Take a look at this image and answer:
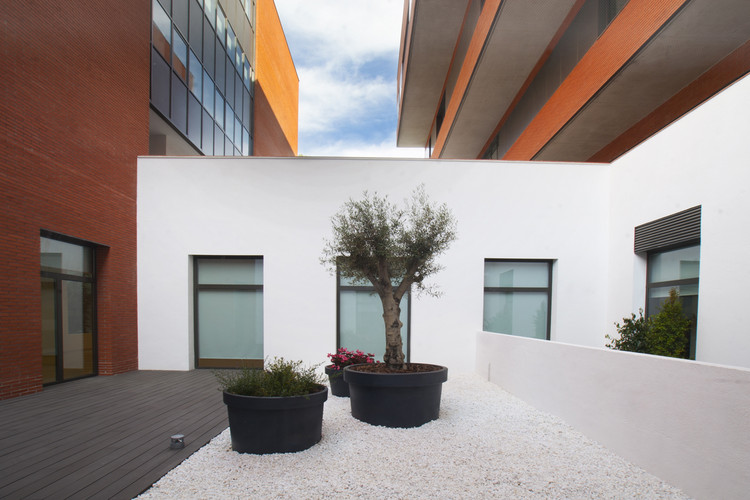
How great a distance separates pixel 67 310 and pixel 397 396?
5.21 metres

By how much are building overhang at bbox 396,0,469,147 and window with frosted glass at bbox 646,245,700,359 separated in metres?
9.04

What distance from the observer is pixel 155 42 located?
8773 millimetres

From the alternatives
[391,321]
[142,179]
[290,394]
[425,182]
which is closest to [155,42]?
[142,179]

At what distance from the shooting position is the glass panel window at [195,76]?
411 inches

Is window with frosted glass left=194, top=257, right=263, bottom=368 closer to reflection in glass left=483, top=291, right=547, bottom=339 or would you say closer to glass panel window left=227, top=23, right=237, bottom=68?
reflection in glass left=483, top=291, right=547, bottom=339

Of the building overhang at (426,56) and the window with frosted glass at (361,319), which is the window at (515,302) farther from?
the building overhang at (426,56)

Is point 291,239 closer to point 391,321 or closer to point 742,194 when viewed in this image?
point 391,321

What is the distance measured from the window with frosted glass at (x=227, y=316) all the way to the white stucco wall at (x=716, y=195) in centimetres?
639

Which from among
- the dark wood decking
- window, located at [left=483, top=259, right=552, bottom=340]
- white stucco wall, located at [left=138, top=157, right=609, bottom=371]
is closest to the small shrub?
white stucco wall, located at [left=138, top=157, right=609, bottom=371]

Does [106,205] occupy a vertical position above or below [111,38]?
below

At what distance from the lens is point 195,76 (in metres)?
10.7

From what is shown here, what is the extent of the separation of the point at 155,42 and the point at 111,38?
1.40m

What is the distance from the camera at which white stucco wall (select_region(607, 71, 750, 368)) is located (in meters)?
4.84

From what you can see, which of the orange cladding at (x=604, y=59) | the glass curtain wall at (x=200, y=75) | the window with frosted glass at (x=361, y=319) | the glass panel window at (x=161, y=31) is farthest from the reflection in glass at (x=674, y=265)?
the glass panel window at (x=161, y=31)
